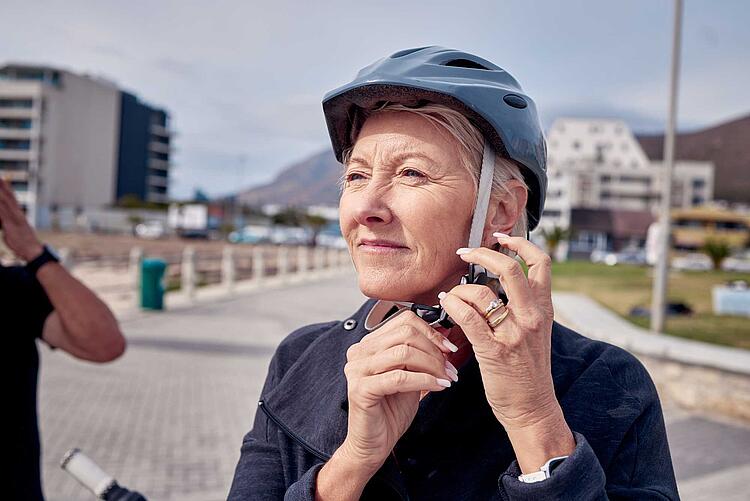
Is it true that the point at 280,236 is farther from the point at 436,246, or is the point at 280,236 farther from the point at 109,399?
the point at 436,246

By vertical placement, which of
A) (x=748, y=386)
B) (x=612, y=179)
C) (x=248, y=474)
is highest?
(x=612, y=179)

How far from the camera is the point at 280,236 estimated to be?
8656 cm

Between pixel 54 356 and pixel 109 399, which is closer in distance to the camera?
pixel 109 399

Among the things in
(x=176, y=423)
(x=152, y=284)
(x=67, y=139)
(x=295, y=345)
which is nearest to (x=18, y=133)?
(x=67, y=139)

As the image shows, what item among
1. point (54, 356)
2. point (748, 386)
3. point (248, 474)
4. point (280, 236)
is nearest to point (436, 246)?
point (248, 474)

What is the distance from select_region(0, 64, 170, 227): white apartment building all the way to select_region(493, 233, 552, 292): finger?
355 ft

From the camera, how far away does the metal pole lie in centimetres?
1209

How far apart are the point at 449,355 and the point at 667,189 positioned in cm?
1157

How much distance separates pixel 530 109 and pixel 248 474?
1.16m

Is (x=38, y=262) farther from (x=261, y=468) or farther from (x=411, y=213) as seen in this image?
(x=411, y=213)

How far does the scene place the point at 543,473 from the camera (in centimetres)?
133

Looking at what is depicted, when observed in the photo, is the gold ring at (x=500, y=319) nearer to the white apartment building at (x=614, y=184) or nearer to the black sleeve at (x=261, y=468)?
the black sleeve at (x=261, y=468)

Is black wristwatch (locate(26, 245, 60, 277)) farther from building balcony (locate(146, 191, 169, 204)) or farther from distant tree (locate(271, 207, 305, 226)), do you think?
building balcony (locate(146, 191, 169, 204))

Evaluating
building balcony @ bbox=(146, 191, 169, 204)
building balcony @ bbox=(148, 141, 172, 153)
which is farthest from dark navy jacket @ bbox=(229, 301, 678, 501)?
building balcony @ bbox=(148, 141, 172, 153)
